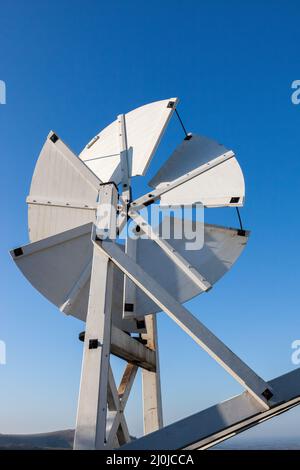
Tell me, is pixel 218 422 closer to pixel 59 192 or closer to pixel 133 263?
pixel 133 263

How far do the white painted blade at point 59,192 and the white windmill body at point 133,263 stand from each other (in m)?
0.02

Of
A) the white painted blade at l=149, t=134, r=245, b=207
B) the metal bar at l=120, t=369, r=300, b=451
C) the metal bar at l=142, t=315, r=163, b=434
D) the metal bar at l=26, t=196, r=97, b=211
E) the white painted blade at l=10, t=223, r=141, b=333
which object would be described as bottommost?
the metal bar at l=142, t=315, r=163, b=434

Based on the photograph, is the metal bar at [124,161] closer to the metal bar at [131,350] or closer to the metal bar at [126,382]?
the metal bar at [131,350]

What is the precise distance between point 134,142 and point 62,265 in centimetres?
376

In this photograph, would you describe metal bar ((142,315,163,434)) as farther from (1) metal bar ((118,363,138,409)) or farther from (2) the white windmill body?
(1) metal bar ((118,363,138,409))

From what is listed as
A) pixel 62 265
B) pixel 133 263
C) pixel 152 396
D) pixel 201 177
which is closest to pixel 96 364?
pixel 133 263

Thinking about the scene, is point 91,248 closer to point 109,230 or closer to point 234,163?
point 109,230

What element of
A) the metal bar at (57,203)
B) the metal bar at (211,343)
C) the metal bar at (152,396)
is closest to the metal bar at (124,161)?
the metal bar at (57,203)

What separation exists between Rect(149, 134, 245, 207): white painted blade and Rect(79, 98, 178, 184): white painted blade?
1.78 ft

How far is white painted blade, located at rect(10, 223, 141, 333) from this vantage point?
331 inches

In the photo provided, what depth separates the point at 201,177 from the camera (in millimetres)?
9266

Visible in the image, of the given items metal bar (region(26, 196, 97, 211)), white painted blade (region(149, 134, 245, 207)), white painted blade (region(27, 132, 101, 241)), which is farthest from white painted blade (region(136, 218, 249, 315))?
white painted blade (region(27, 132, 101, 241))

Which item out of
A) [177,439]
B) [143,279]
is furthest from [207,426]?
[143,279]

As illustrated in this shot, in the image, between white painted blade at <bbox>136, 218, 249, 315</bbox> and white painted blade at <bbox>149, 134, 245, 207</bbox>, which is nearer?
white painted blade at <bbox>136, 218, 249, 315</bbox>
